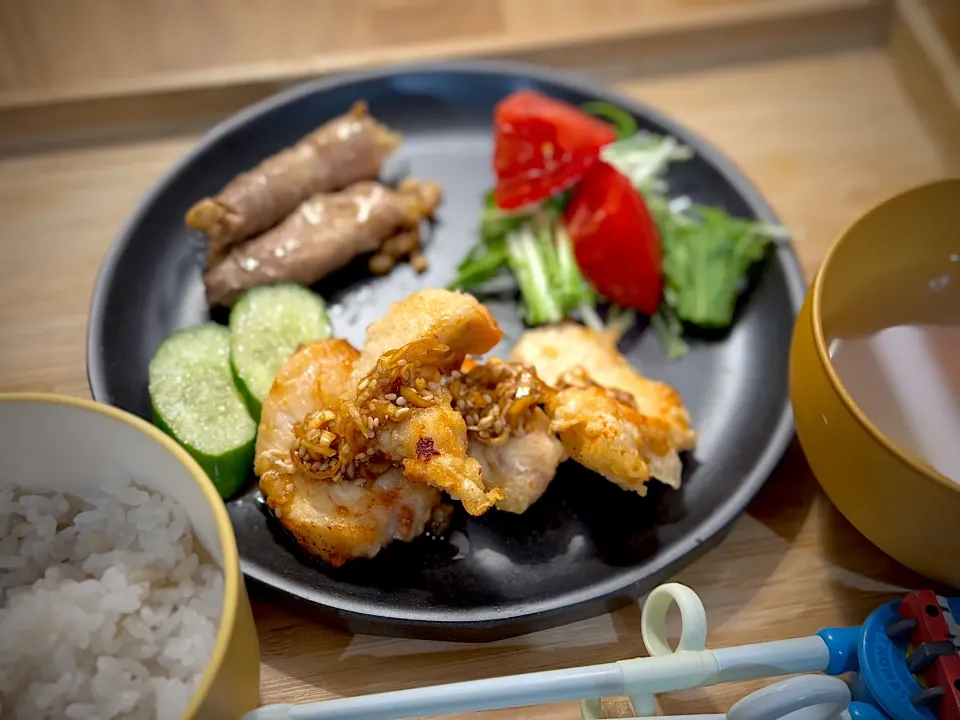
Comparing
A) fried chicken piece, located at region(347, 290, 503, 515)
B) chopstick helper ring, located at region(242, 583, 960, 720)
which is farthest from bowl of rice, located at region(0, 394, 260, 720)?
fried chicken piece, located at region(347, 290, 503, 515)

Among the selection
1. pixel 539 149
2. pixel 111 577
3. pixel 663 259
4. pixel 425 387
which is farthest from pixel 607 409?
pixel 111 577

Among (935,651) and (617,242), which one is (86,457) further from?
(935,651)

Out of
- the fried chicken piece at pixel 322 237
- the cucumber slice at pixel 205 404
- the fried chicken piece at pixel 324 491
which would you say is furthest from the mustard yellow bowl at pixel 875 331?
the cucumber slice at pixel 205 404

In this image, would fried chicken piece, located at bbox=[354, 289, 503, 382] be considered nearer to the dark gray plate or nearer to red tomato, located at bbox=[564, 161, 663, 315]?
the dark gray plate

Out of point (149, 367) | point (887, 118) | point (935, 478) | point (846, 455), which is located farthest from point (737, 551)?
point (887, 118)

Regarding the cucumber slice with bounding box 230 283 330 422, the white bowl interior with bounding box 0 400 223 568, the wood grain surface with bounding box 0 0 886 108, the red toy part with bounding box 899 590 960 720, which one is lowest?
the red toy part with bounding box 899 590 960 720
